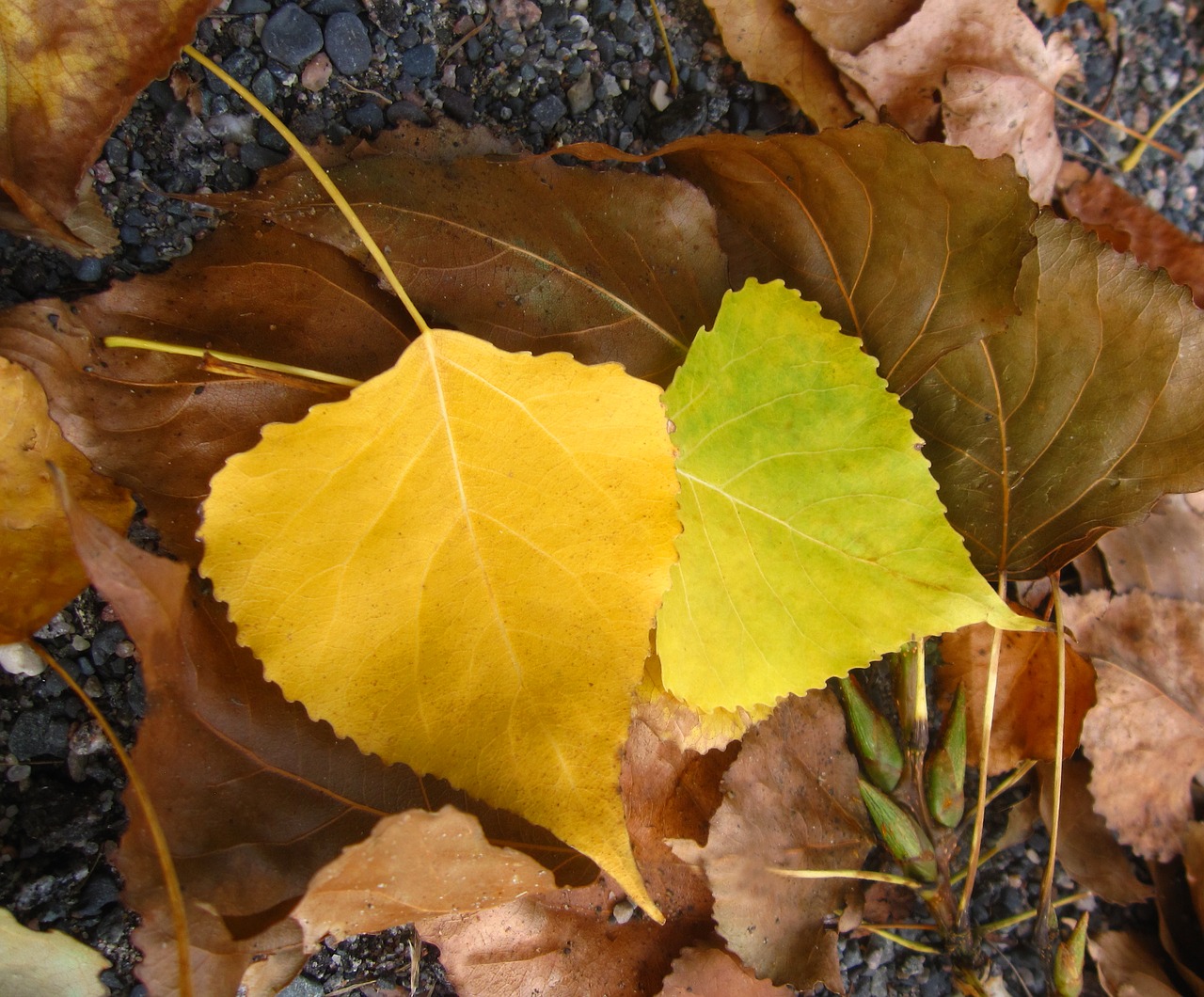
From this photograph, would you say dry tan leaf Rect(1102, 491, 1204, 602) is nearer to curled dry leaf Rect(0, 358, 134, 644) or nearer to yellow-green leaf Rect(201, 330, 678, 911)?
yellow-green leaf Rect(201, 330, 678, 911)

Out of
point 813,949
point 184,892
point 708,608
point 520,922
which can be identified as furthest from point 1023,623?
point 184,892

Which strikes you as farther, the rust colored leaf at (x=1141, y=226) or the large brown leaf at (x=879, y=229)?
the rust colored leaf at (x=1141, y=226)

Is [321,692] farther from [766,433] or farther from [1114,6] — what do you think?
[1114,6]

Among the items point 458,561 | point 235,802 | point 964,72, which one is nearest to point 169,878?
point 235,802

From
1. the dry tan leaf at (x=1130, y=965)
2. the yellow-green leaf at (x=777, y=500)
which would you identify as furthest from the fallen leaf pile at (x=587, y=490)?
the dry tan leaf at (x=1130, y=965)

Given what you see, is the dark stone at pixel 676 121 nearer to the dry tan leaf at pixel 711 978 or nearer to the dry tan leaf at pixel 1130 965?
the dry tan leaf at pixel 711 978

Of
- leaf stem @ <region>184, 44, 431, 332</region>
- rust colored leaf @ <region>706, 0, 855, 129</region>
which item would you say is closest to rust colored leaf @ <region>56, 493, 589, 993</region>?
leaf stem @ <region>184, 44, 431, 332</region>
